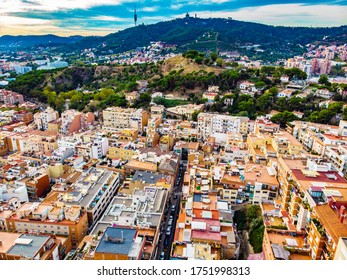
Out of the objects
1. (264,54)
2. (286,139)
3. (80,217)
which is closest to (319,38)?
(264,54)

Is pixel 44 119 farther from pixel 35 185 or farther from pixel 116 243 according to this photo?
pixel 116 243

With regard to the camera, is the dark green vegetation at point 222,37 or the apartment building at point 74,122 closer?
the apartment building at point 74,122

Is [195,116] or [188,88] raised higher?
[188,88]

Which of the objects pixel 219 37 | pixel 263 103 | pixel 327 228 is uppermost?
pixel 219 37

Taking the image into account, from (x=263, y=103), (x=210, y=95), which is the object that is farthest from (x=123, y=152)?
(x=263, y=103)

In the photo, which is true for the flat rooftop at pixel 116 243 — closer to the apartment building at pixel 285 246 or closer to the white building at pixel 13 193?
the apartment building at pixel 285 246

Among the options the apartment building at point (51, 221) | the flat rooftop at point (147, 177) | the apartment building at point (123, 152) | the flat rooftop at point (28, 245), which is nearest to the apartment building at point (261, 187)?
the flat rooftop at point (147, 177)
